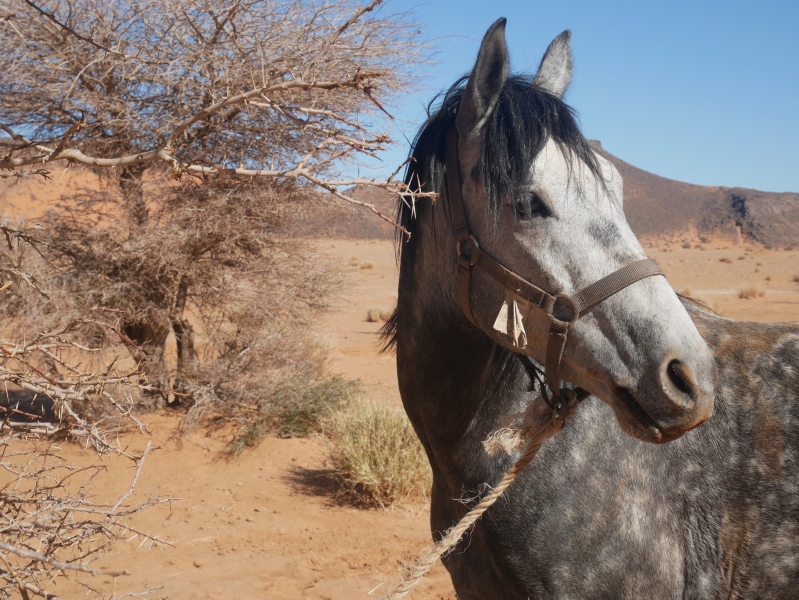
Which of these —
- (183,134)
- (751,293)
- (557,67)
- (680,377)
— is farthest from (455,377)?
(751,293)

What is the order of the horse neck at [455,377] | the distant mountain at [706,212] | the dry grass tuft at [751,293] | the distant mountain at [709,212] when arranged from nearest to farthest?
1. the horse neck at [455,377]
2. the dry grass tuft at [751,293]
3. the distant mountain at [706,212]
4. the distant mountain at [709,212]

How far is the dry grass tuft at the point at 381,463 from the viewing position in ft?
17.9

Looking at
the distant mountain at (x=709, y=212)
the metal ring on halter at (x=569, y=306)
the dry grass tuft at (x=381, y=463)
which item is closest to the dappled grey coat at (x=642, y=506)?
the metal ring on halter at (x=569, y=306)

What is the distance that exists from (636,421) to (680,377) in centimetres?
16

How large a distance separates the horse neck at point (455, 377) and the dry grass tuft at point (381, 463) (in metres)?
3.35

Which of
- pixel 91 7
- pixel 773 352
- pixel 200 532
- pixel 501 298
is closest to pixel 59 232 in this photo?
pixel 91 7

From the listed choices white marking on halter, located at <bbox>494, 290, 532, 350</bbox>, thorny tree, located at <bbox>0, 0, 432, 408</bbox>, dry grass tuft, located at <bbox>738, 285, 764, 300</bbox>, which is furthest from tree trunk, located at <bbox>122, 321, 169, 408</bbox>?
dry grass tuft, located at <bbox>738, 285, 764, 300</bbox>

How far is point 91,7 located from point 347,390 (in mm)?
5045

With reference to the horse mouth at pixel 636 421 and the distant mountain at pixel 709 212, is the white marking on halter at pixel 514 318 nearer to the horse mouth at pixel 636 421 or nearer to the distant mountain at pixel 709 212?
the horse mouth at pixel 636 421

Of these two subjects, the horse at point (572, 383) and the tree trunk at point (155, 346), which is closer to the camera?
the horse at point (572, 383)

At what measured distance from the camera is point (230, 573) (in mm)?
4414

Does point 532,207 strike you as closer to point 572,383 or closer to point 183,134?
point 572,383

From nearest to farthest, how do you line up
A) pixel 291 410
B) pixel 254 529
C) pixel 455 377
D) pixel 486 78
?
pixel 486 78, pixel 455 377, pixel 254 529, pixel 291 410

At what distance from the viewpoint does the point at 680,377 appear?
1532 millimetres
